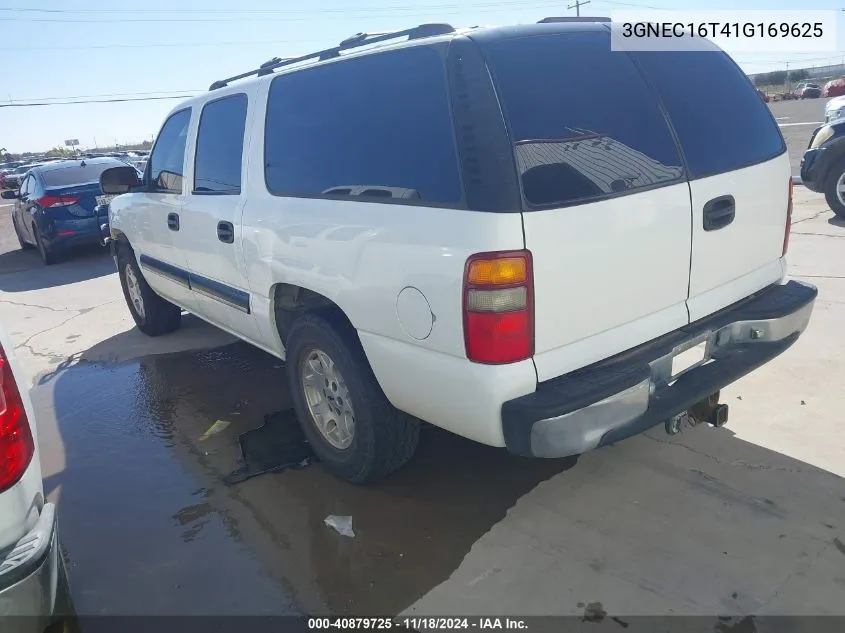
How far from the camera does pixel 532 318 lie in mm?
2424

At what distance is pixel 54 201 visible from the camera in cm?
1052

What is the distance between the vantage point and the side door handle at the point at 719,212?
2.89 meters

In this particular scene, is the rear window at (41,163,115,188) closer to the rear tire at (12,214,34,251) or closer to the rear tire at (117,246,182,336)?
the rear tire at (12,214,34,251)

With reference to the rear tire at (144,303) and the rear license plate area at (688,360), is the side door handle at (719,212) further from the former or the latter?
the rear tire at (144,303)

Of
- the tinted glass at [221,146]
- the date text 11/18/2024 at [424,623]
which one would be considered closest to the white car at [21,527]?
the date text 11/18/2024 at [424,623]

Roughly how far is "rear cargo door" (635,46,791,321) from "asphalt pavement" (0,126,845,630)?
0.86 metres

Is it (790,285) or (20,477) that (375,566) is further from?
(790,285)

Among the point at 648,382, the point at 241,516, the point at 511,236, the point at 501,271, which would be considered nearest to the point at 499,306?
the point at 501,271

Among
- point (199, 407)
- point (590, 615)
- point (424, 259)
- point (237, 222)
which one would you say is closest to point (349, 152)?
point (424, 259)

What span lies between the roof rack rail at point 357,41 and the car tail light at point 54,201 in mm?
7408

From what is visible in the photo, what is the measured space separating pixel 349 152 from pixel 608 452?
2003 millimetres

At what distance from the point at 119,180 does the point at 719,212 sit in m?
4.46

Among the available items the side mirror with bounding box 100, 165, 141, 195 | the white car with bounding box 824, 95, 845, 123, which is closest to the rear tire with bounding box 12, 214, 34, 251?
the side mirror with bounding box 100, 165, 141, 195

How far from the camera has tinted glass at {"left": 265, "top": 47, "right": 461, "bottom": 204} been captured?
2.62m
